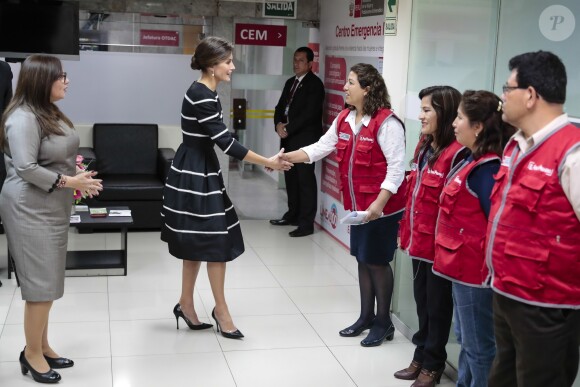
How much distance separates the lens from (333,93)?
8008 mm

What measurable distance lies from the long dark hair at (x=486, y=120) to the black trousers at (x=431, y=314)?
853 mm

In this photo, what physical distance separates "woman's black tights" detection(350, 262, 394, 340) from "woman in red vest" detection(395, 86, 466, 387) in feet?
1.59

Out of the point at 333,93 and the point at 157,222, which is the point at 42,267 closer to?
the point at 157,222

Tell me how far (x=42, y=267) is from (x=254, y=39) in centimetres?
499

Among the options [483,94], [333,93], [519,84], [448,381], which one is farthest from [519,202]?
[333,93]

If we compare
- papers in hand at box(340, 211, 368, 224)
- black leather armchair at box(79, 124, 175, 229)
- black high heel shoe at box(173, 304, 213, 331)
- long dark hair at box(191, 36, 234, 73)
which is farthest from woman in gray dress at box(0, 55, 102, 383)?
black leather armchair at box(79, 124, 175, 229)

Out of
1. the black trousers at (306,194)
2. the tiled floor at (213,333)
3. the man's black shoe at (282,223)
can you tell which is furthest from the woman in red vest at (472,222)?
the man's black shoe at (282,223)

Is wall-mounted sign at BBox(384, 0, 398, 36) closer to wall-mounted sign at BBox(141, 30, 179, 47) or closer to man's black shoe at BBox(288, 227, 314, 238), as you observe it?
man's black shoe at BBox(288, 227, 314, 238)

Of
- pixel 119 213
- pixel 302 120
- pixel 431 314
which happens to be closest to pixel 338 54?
pixel 302 120

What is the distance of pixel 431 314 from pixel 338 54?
166 inches

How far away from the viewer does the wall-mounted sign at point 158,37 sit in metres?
8.63

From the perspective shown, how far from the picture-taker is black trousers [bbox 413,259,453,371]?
4082mm

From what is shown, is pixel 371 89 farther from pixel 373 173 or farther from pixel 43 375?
pixel 43 375

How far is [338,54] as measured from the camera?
25.7 ft
